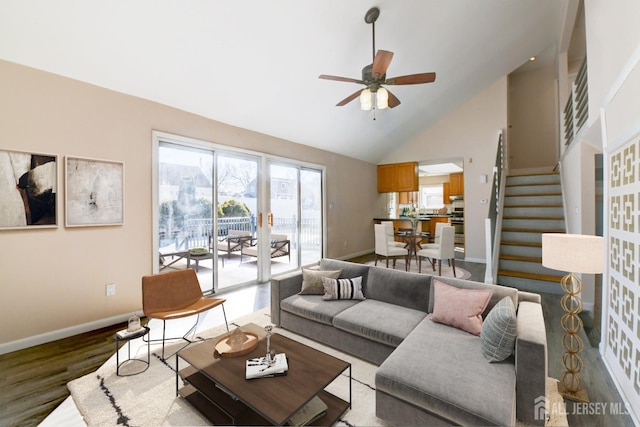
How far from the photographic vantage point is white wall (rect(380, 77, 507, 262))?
6.35 m

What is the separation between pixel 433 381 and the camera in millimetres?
1565

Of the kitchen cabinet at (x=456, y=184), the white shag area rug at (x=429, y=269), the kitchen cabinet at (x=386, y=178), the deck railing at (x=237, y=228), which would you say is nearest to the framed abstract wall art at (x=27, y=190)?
the deck railing at (x=237, y=228)

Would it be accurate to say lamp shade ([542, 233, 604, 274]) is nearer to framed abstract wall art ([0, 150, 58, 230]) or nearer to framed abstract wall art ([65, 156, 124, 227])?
framed abstract wall art ([65, 156, 124, 227])

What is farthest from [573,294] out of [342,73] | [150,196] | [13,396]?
[150,196]

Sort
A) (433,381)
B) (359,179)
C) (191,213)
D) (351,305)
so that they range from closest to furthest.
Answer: (433,381) < (351,305) < (191,213) < (359,179)

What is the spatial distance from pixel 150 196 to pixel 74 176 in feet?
2.44

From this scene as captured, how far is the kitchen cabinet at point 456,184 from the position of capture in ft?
32.5

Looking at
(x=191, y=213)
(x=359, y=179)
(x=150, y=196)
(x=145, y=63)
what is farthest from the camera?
(x=359, y=179)

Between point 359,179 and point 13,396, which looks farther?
point 359,179

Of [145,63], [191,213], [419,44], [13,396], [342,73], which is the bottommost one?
[13,396]

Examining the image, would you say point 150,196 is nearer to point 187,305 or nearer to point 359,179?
point 187,305

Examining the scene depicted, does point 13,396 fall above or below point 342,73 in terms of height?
below

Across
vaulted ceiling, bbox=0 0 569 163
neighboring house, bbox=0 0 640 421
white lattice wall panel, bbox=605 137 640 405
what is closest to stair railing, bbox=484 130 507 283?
neighboring house, bbox=0 0 640 421

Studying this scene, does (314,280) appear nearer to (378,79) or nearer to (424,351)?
(424,351)
